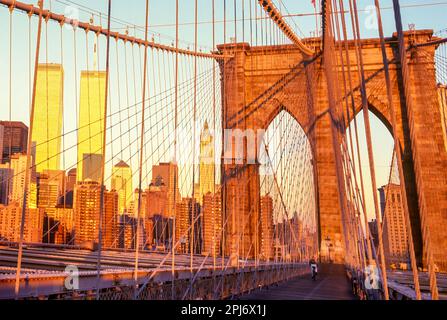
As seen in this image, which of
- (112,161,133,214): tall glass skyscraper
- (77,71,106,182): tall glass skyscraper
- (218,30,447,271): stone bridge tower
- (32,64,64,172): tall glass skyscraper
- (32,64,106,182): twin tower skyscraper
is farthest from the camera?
(218,30,447,271): stone bridge tower

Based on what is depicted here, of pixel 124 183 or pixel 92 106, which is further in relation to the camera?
pixel 92 106

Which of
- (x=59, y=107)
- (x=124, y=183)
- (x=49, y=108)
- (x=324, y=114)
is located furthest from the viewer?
(x=324, y=114)

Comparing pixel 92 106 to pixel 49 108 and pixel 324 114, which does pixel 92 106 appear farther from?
pixel 324 114

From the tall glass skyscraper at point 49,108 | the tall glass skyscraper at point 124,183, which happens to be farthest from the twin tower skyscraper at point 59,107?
the tall glass skyscraper at point 124,183

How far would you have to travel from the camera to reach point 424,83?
699 inches

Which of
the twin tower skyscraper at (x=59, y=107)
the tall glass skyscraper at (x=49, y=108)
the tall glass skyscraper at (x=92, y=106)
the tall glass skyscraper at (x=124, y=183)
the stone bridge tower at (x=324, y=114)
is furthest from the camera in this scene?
the stone bridge tower at (x=324, y=114)

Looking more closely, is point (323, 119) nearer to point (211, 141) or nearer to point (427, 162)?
point (427, 162)

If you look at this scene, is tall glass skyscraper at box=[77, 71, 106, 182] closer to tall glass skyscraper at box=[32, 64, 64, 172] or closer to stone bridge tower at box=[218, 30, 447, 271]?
tall glass skyscraper at box=[32, 64, 64, 172]

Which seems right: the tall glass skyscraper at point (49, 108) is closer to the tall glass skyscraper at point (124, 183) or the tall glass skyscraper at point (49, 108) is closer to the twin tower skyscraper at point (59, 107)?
the twin tower skyscraper at point (59, 107)

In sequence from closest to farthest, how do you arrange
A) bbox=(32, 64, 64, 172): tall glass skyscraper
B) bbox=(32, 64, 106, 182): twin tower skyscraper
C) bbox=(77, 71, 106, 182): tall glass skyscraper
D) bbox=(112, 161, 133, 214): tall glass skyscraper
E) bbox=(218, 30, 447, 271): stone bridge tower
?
bbox=(32, 64, 64, 172): tall glass skyscraper → bbox=(32, 64, 106, 182): twin tower skyscraper → bbox=(77, 71, 106, 182): tall glass skyscraper → bbox=(112, 161, 133, 214): tall glass skyscraper → bbox=(218, 30, 447, 271): stone bridge tower

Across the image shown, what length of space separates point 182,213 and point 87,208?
110 inches

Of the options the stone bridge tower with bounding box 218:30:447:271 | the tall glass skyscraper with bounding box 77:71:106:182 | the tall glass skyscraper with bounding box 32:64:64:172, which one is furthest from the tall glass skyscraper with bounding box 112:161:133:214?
the stone bridge tower with bounding box 218:30:447:271

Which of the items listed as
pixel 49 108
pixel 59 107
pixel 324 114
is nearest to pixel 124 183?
pixel 59 107

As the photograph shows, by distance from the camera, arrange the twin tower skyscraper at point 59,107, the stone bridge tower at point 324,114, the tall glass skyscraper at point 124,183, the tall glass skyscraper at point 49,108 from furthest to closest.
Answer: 1. the stone bridge tower at point 324,114
2. the tall glass skyscraper at point 124,183
3. the twin tower skyscraper at point 59,107
4. the tall glass skyscraper at point 49,108
